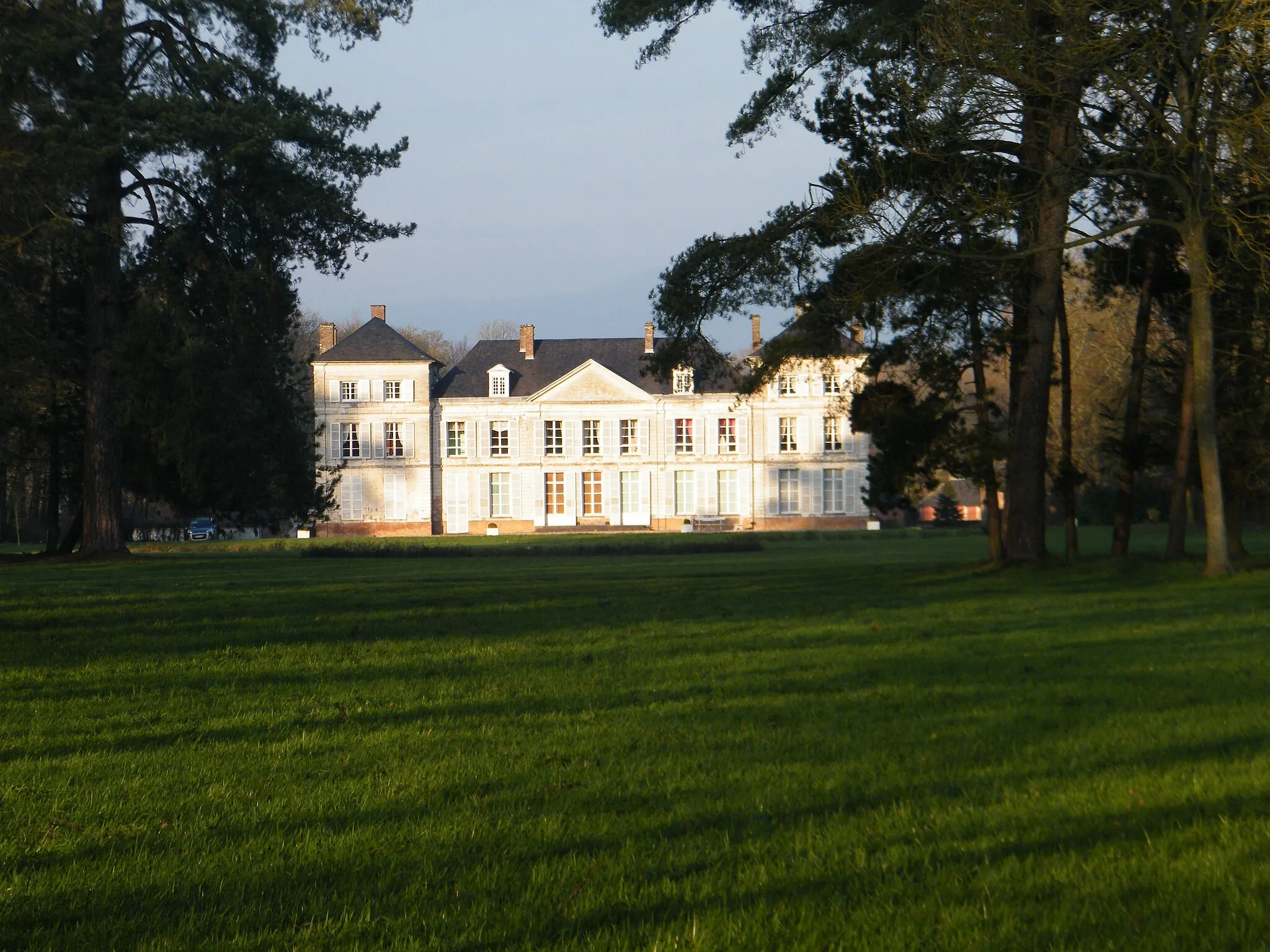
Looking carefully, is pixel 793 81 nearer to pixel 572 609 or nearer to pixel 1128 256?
pixel 1128 256

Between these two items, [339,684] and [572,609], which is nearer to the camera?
[339,684]

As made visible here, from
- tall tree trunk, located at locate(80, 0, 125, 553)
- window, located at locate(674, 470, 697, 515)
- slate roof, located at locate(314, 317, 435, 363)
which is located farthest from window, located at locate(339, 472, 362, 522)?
tall tree trunk, located at locate(80, 0, 125, 553)

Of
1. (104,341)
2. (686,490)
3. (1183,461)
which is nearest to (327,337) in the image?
(686,490)

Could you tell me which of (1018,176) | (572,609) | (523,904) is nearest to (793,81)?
(1018,176)

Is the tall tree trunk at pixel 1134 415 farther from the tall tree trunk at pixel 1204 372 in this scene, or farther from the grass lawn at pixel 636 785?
the grass lawn at pixel 636 785

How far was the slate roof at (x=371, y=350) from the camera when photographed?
2475 inches

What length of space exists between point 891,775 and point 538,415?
58.3 metres

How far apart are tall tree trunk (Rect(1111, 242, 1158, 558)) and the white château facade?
140ft

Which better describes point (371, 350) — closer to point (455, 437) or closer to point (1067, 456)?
point (455, 437)

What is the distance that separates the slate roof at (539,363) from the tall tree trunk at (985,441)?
4281 cm

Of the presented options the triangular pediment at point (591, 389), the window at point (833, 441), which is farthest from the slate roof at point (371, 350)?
the window at point (833, 441)

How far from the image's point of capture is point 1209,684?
8.08m

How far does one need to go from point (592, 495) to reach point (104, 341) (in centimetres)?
3906

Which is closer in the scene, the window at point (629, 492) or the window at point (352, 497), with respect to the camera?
the window at point (352, 497)
